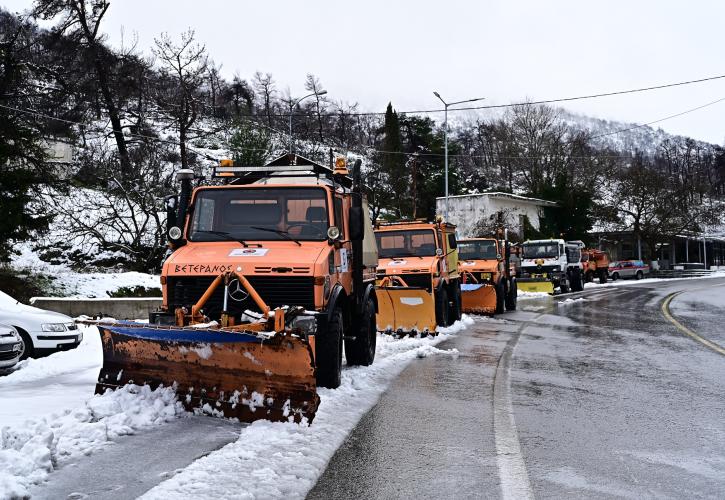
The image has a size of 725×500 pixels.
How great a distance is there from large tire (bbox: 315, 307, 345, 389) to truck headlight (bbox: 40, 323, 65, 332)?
5.13 meters

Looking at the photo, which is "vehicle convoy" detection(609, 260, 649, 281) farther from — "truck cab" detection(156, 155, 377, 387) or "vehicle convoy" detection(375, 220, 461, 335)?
"truck cab" detection(156, 155, 377, 387)

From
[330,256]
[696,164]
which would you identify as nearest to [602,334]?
[330,256]

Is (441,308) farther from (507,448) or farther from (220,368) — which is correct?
(507,448)

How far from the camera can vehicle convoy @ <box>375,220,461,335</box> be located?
13.3 metres

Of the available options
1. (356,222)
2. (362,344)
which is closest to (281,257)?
(356,222)

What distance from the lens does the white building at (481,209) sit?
52.8 meters

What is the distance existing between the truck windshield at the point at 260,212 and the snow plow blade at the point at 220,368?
185cm

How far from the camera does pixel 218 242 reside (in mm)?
7691

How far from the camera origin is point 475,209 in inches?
2119

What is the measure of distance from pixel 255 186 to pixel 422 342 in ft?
17.6

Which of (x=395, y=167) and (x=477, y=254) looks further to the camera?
(x=395, y=167)

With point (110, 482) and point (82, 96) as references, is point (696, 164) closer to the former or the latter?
point (82, 96)

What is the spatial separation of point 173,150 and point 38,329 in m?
45.5

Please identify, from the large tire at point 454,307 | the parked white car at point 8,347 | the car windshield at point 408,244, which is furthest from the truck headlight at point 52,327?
the large tire at point 454,307
